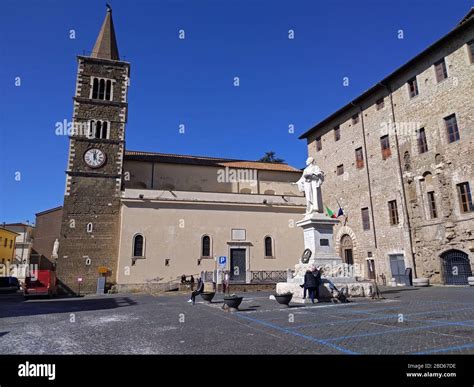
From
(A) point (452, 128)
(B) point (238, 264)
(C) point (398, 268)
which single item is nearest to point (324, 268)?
(C) point (398, 268)

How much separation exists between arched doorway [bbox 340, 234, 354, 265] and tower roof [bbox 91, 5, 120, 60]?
2814 centimetres

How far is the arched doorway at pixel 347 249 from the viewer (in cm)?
2811

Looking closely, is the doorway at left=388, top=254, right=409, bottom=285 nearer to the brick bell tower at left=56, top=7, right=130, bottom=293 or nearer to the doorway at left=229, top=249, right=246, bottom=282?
the doorway at left=229, top=249, right=246, bottom=282

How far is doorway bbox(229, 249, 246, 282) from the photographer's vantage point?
90.5ft

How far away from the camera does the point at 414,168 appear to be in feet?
73.9

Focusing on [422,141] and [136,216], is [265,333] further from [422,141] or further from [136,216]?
[136,216]

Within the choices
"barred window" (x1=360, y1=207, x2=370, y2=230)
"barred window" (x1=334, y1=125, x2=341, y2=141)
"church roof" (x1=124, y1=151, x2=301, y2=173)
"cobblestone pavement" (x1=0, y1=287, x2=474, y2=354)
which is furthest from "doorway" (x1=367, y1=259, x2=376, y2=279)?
"cobblestone pavement" (x1=0, y1=287, x2=474, y2=354)

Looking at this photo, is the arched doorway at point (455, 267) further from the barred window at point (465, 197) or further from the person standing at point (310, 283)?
the person standing at point (310, 283)

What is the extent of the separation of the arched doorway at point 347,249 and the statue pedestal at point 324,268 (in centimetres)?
1586
